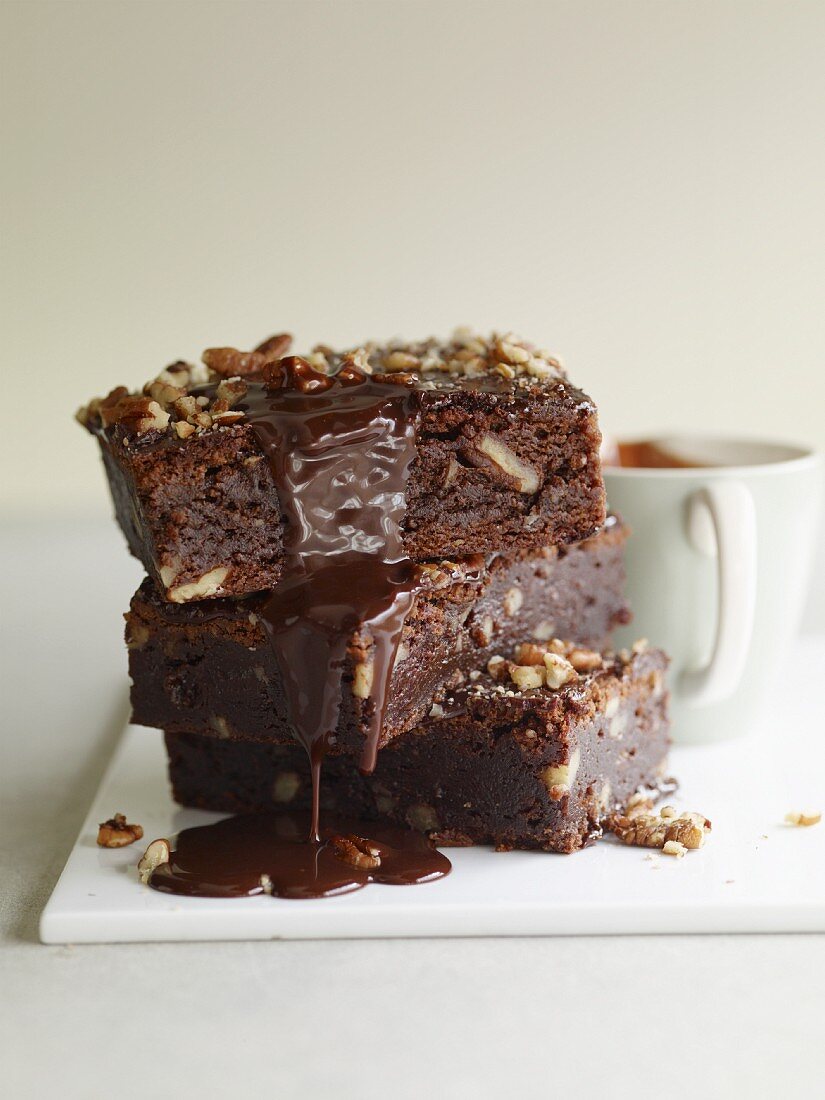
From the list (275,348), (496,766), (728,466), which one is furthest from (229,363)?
(728,466)

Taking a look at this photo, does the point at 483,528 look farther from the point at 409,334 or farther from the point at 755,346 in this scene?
the point at 755,346

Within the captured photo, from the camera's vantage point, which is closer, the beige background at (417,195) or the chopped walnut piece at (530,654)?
the chopped walnut piece at (530,654)

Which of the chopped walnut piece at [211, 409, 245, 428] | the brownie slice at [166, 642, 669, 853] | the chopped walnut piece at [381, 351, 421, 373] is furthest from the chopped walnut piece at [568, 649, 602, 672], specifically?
the chopped walnut piece at [211, 409, 245, 428]

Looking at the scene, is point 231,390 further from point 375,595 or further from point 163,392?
point 375,595

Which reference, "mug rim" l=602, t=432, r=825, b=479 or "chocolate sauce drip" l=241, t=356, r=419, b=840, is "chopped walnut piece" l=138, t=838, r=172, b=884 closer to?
"chocolate sauce drip" l=241, t=356, r=419, b=840

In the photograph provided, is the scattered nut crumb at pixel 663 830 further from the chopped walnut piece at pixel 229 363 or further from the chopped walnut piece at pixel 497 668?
the chopped walnut piece at pixel 229 363

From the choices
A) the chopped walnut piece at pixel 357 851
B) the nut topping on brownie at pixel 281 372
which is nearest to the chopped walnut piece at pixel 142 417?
the nut topping on brownie at pixel 281 372

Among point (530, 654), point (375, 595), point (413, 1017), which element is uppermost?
point (375, 595)
